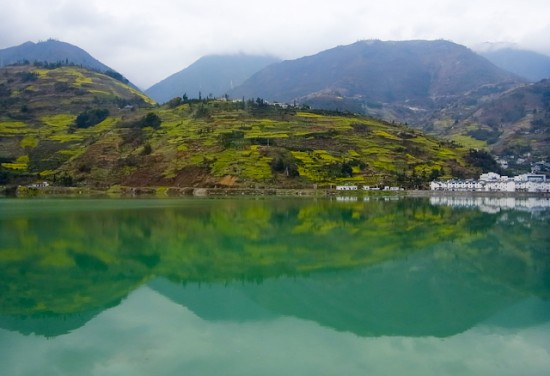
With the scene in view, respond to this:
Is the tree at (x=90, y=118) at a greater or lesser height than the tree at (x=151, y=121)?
greater

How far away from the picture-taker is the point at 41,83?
156 m

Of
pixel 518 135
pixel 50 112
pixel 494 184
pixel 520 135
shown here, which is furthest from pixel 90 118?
pixel 520 135

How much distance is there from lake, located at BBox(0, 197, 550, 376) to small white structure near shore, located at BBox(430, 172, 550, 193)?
57837 millimetres

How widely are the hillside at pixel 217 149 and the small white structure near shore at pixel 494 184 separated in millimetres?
3187

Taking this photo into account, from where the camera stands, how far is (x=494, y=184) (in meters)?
94.7

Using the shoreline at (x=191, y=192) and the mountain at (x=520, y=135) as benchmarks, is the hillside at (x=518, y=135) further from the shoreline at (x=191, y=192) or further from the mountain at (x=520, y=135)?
the shoreline at (x=191, y=192)

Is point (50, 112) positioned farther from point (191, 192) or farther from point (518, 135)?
point (518, 135)

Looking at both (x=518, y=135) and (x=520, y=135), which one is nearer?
(x=518, y=135)

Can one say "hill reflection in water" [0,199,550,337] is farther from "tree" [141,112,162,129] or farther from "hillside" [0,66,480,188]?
"tree" [141,112,162,129]

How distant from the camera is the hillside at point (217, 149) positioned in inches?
3455

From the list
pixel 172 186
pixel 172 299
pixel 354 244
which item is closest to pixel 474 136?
pixel 172 186

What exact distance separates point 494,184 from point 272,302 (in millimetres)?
86832

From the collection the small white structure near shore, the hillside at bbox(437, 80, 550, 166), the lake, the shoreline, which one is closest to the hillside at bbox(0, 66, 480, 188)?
the shoreline

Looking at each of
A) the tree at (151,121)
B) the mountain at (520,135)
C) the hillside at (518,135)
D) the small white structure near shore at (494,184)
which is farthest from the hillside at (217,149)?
the mountain at (520,135)
